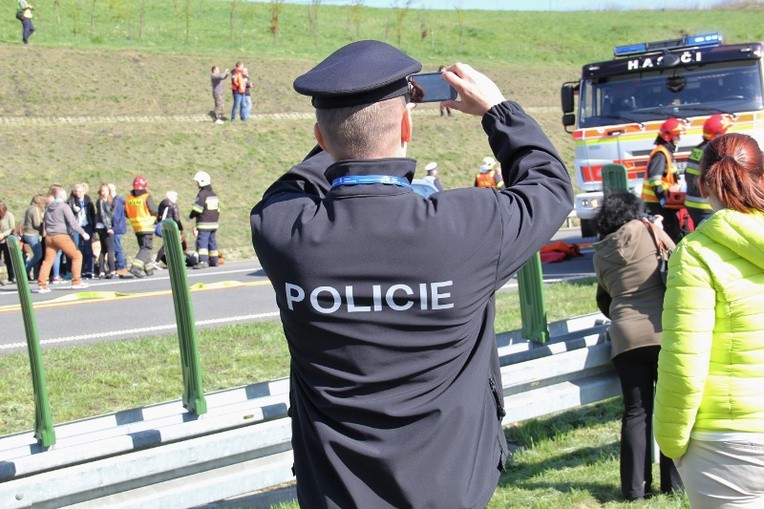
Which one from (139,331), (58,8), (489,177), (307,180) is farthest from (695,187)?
(58,8)

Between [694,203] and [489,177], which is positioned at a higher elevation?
[489,177]

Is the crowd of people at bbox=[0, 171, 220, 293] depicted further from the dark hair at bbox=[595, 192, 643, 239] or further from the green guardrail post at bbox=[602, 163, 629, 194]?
the dark hair at bbox=[595, 192, 643, 239]

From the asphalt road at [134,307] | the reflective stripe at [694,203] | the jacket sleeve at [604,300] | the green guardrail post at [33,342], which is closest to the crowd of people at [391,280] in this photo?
the green guardrail post at [33,342]

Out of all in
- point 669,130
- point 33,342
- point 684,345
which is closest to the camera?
point 684,345

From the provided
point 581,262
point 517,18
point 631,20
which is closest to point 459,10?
point 517,18

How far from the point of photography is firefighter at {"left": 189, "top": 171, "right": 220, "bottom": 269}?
18625mm

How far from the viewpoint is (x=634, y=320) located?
5480mm

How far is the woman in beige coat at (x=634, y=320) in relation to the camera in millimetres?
5477

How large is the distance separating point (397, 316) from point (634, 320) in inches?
139

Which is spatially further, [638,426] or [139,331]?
[139,331]

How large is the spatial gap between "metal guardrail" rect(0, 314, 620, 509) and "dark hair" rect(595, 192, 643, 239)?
204 centimetres

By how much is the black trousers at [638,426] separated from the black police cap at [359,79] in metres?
3.64

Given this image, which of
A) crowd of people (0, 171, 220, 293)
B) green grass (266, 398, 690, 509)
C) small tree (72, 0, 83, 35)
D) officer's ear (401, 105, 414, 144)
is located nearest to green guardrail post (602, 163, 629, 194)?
green grass (266, 398, 690, 509)

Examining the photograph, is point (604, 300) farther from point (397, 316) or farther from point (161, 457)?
point (397, 316)
